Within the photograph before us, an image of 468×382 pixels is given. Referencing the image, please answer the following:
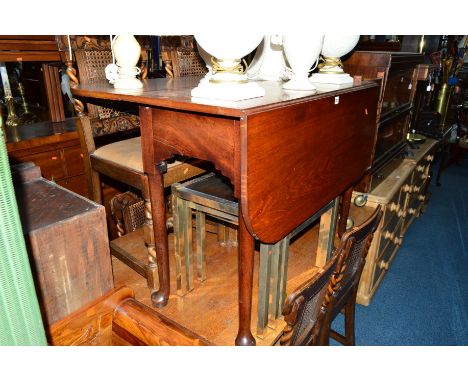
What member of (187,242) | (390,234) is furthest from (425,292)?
(187,242)

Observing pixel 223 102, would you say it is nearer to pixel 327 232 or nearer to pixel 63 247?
pixel 63 247

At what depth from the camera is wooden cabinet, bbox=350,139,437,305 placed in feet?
7.04

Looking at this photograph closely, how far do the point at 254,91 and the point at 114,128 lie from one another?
0.91 meters

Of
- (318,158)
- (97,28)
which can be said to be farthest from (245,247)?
(97,28)

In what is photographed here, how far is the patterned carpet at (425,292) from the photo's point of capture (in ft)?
7.07

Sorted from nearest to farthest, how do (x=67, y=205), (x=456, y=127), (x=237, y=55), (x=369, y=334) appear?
(x=67, y=205), (x=237, y=55), (x=369, y=334), (x=456, y=127)

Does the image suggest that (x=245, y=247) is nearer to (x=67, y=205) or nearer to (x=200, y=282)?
(x=67, y=205)

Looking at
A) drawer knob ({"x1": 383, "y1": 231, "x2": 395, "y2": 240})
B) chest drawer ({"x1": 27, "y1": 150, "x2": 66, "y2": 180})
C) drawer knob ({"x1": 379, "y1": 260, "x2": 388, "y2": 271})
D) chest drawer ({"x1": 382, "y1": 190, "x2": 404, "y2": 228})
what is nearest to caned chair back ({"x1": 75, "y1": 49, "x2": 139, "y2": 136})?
chest drawer ({"x1": 27, "y1": 150, "x2": 66, "y2": 180})

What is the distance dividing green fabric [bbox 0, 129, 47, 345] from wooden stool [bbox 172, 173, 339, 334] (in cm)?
81

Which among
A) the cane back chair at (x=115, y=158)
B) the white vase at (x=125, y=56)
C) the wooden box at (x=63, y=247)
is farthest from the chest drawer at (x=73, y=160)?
the wooden box at (x=63, y=247)

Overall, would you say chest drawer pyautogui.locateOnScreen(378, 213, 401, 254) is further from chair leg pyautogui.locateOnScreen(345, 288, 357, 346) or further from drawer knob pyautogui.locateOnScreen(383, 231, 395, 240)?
chair leg pyautogui.locateOnScreen(345, 288, 357, 346)

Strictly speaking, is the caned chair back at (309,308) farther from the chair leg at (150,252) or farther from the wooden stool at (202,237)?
the chair leg at (150,252)

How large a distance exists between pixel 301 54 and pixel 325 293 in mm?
839

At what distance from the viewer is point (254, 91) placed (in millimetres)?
1090
